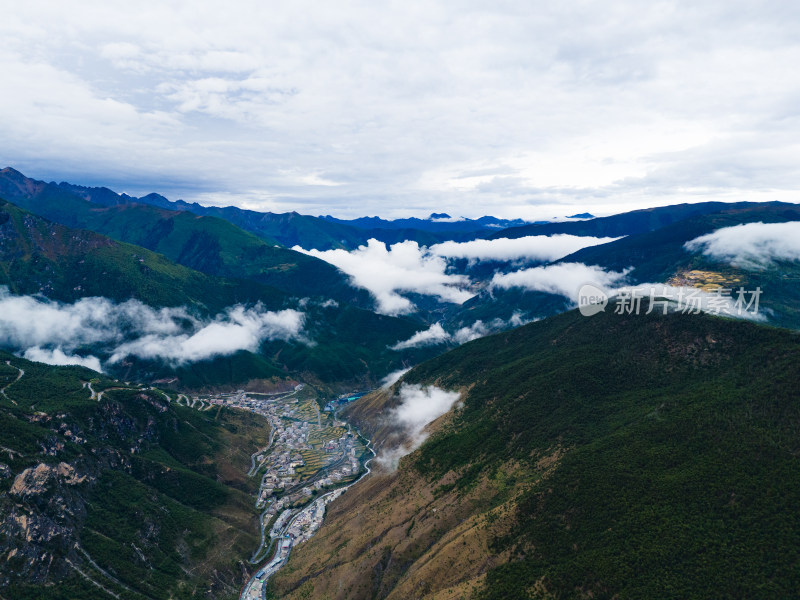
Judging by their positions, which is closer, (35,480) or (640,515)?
(640,515)

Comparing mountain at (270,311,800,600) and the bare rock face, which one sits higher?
mountain at (270,311,800,600)

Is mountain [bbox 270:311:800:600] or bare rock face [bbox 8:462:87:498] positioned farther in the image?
bare rock face [bbox 8:462:87:498]

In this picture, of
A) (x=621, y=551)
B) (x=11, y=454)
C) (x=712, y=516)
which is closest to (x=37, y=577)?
(x=11, y=454)

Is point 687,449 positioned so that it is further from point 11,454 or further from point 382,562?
point 11,454

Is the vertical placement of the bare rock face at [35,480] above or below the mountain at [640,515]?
below

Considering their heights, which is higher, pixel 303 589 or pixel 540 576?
pixel 540 576

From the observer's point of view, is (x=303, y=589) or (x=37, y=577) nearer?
(x=37, y=577)

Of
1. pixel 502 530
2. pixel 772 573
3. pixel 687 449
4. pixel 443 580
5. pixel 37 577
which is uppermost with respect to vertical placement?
pixel 687 449

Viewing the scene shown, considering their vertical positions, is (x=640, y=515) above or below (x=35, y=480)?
above

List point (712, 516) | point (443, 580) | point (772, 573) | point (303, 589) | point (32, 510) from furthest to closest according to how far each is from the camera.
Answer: point (303, 589), point (32, 510), point (443, 580), point (712, 516), point (772, 573)

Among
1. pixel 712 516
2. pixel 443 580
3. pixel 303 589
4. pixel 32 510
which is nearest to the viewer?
pixel 712 516

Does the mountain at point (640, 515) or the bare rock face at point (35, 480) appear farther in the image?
the bare rock face at point (35, 480)
